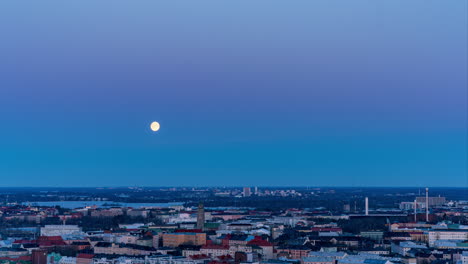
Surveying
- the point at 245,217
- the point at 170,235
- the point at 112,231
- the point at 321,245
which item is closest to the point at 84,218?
the point at 245,217

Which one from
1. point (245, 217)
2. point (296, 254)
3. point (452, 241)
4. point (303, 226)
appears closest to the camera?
point (296, 254)

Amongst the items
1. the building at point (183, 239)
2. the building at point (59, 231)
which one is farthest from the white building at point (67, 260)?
the building at point (59, 231)

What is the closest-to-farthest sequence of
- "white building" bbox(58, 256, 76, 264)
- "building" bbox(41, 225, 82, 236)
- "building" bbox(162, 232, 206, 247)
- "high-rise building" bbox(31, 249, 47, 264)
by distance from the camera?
"high-rise building" bbox(31, 249, 47, 264) → "white building" bbox(58, 256, 76, 264) → "building" bbox(162, 232, 206, 247) → "building" bbox(41, 225, 82, 236)

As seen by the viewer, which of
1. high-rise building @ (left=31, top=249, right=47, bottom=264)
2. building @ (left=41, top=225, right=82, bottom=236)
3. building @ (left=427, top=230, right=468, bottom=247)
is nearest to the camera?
high-rise building @ (left=31, top=249, right=47, bottom=264)

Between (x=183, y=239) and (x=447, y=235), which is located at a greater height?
(x=447, y=235)

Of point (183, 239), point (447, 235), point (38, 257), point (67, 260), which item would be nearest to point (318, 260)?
point (67, 260)

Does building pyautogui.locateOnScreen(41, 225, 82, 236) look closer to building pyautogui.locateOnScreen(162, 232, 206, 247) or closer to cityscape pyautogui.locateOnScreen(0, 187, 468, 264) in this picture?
cityscape pyautogui.locateOnScreen(0, 187, 468, 264)

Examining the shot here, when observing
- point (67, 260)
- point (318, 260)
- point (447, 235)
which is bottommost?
point (67, 260)

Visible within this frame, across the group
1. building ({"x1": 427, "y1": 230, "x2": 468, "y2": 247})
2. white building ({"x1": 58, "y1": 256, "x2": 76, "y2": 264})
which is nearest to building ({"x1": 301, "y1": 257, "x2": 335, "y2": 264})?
white building ({"x1": 58, "y1": 256, "x2": 76, "y2": 264})

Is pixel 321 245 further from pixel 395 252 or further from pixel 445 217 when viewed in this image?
pixel 445 217

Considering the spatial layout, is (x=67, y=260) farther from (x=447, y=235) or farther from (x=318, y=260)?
(x=447, y=235)

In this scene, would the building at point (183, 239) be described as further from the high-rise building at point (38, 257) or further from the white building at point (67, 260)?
the high-rise building at point (38, 257)
